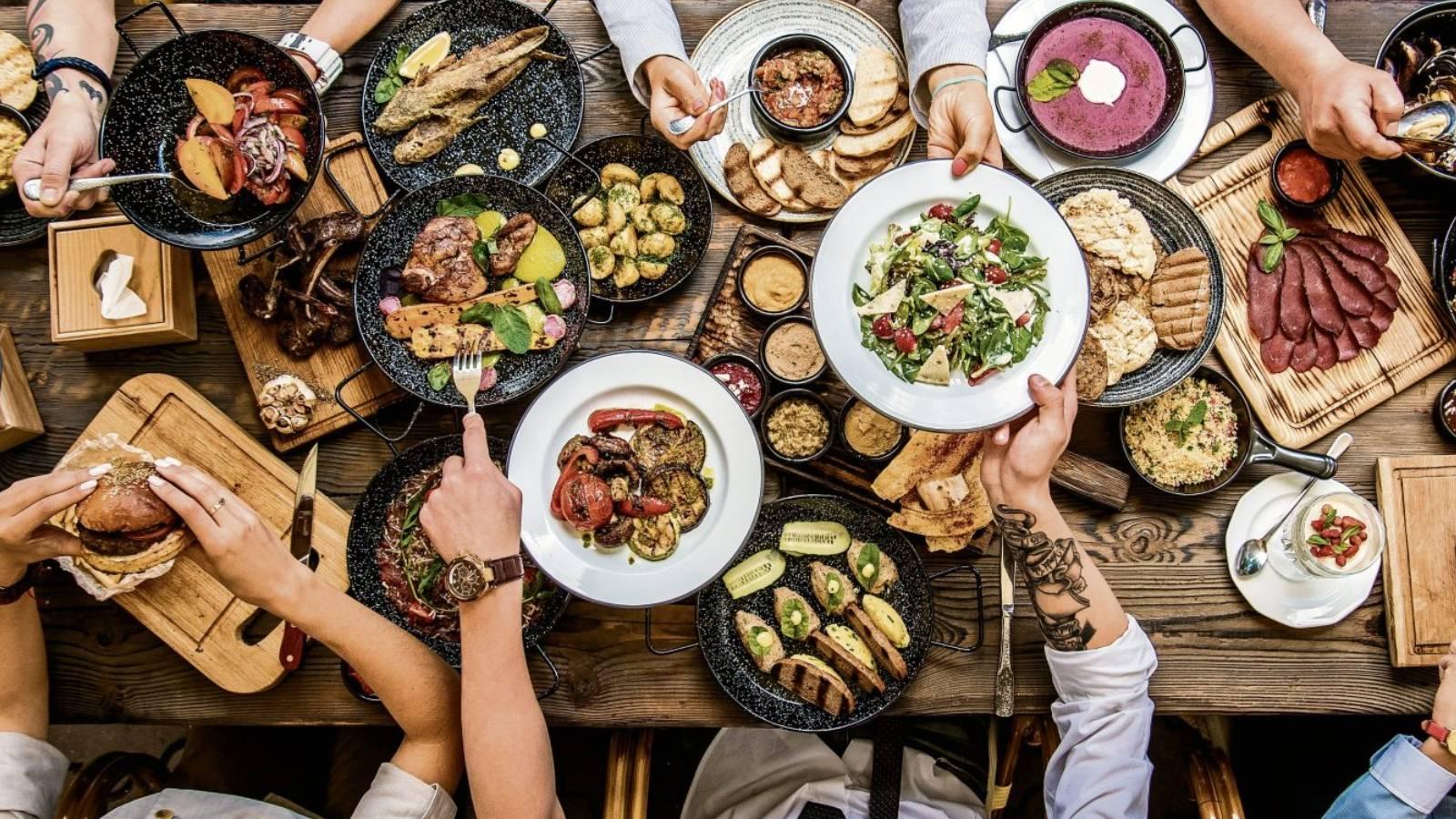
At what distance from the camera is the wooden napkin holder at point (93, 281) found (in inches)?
105

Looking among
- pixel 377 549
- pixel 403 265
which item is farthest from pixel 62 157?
pixel 377 549

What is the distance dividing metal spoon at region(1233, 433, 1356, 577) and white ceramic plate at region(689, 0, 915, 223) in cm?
168

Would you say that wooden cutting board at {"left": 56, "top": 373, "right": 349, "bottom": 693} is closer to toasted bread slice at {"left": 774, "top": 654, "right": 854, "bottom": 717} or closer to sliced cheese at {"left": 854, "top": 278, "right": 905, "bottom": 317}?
toasted bread slice at {"left": 774, "top": 654, "right": 854, "bottom": 717}

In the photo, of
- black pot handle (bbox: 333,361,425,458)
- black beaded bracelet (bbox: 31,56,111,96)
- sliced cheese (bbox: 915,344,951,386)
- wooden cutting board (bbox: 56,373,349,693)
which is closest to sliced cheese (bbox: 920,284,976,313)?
sliced cheese (bbox: 915,344,951,386)

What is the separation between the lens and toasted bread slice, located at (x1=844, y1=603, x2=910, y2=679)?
104 inches

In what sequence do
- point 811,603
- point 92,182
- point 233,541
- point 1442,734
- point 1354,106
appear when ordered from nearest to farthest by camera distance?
point 233,541 → point 92,182 → point 1442,734 → point 1354,106 → point 811,603

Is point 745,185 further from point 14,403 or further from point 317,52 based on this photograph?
point 14,403

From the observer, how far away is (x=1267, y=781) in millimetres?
3553

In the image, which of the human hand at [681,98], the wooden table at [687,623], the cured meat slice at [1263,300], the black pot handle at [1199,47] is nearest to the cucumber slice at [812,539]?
the wooden table at [687,623]

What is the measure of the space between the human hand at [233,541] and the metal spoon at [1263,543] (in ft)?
9.28

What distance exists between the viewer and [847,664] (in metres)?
2.66

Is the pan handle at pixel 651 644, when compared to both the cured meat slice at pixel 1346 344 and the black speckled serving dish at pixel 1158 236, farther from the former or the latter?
the cured meat slice at pixel 1346 344

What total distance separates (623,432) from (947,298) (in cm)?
104

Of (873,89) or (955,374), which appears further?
(873,89)
